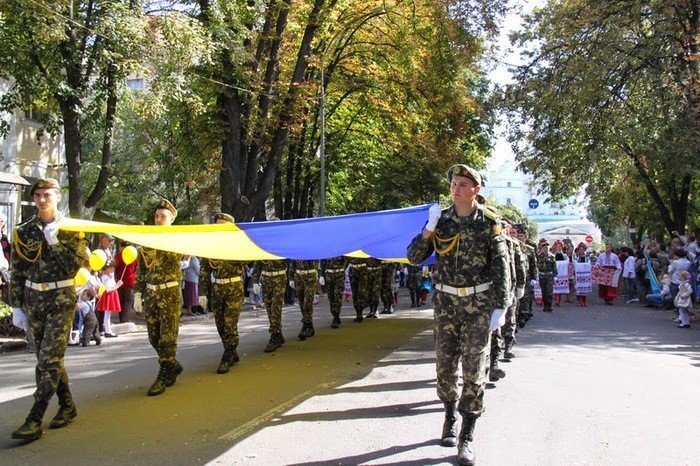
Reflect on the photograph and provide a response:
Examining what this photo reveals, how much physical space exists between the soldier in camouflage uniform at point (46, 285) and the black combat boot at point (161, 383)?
1.39 m

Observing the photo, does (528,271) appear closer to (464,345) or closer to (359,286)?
(359,286)

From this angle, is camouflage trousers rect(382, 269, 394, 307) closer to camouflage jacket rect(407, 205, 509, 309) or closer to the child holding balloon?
the child holding balloon

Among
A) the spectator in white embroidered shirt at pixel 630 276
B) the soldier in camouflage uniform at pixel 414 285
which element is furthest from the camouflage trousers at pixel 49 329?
the spectator in white embroidered shirt at pixel 630 276

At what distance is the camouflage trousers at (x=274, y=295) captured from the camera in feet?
35.8

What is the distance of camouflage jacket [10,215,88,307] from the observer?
6070mm

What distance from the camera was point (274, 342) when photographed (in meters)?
10.8

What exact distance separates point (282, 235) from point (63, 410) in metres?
3.26

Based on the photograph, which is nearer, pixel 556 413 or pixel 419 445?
pixel 419 445

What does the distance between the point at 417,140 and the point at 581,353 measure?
1798cm

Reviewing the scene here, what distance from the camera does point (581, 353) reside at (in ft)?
36.2

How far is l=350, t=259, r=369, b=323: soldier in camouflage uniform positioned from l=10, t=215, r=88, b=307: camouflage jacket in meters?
9.28

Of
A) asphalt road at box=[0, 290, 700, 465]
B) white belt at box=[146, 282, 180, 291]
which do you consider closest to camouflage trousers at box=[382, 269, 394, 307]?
asphalt road at box=[0, 290, 700, 465]

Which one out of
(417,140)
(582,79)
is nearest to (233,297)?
(582,79)

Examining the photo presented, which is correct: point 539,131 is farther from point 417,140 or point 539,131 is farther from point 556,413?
point 556,413
